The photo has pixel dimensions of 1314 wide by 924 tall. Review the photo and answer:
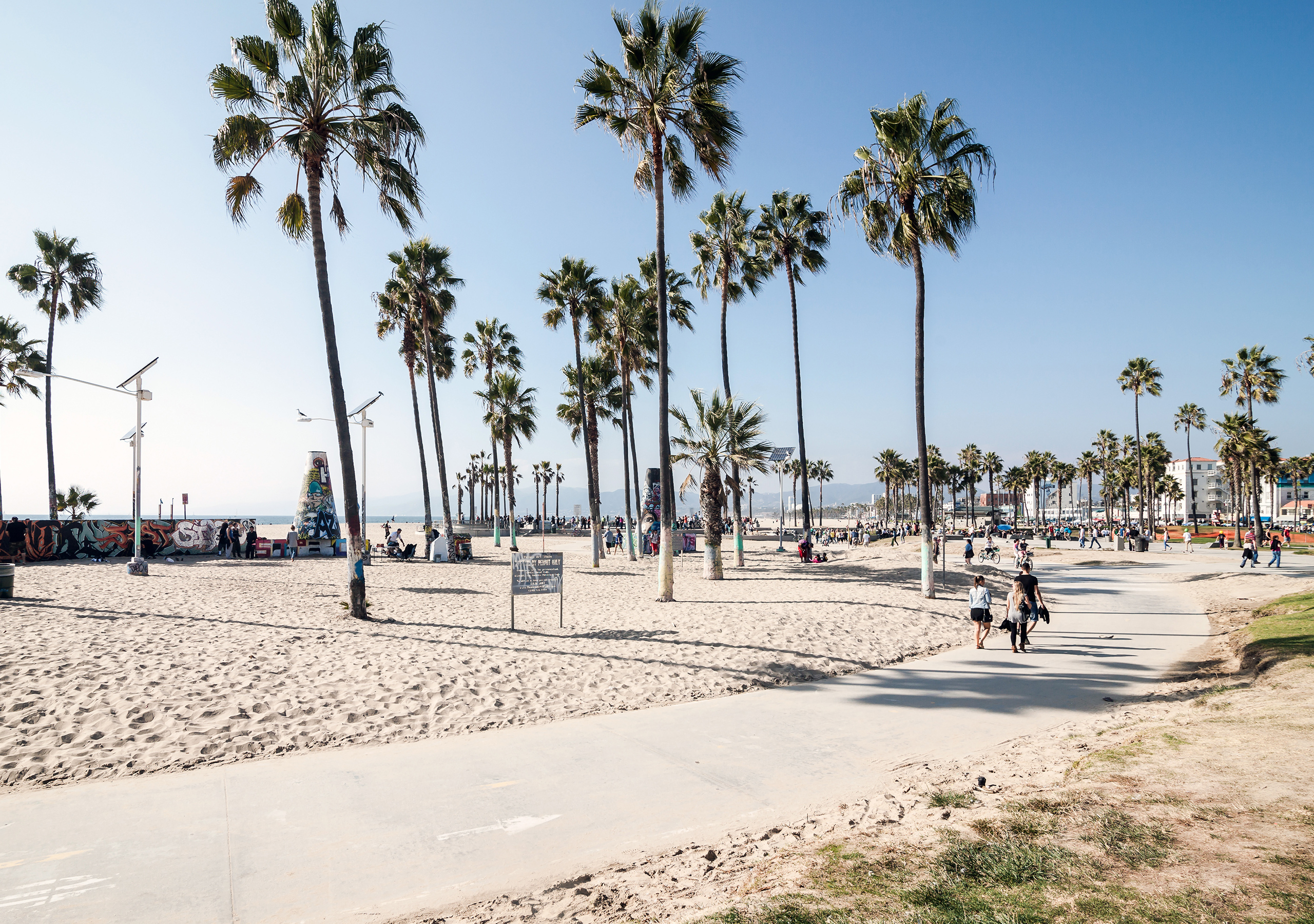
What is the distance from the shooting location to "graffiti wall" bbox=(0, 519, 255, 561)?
2572 cm

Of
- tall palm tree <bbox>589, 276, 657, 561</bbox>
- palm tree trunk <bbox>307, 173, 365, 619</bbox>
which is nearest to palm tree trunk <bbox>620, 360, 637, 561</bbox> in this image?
tall palm tree <bbox>589, 276, 657, 561</bbox>

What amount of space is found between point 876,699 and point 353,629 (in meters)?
8.98

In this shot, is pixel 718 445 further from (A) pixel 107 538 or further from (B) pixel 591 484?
(A) pixel 107 538

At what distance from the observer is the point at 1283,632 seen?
38.4 feet

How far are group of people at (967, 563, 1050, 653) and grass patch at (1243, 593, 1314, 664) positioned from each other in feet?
9.89

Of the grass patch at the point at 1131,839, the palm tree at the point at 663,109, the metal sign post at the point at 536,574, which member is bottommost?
the grass patch at the point at 1131,839

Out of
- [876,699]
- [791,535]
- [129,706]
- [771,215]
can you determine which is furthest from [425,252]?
[791,535]

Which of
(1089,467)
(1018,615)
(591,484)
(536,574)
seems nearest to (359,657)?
(536,574)

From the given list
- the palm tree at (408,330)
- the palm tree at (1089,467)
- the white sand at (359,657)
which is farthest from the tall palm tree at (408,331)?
the palm tree at (1089,467)

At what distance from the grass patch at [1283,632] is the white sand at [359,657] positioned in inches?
177

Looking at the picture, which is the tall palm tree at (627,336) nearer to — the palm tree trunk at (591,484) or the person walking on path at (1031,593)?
the palm tree trunk at (591,484)

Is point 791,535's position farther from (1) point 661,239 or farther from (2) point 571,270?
(1) point 661,239

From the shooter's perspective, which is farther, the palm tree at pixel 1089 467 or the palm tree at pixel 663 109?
the palm tree at pixel 1089 467

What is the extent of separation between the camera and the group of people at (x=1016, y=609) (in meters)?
11.7
